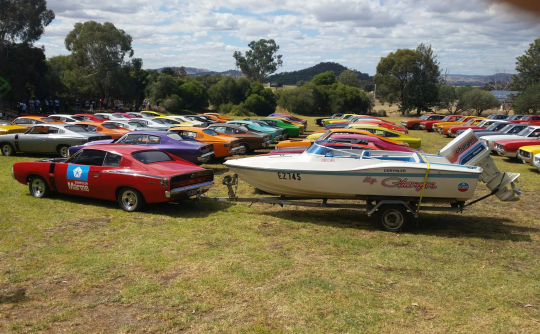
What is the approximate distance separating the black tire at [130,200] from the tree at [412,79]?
52.5 metres

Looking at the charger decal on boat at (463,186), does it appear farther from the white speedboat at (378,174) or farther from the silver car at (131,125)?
the silver car at (131,125)

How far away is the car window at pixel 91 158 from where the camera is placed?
975 cm

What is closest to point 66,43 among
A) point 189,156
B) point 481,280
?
point 189,156

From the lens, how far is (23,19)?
39.1 metres

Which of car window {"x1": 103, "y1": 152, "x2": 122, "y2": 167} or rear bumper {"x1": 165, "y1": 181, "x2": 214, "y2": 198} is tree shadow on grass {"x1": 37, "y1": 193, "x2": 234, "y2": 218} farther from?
car window {"x1": 103, "y1": 152, "x2": 122, "y2": 167}

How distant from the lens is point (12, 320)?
4824 millimetres

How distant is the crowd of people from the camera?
38.9 m

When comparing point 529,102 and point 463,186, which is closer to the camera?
point 463,186

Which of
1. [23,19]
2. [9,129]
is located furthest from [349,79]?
[9,129]

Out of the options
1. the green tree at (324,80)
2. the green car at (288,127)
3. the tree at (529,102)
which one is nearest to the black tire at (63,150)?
the green car at (288,127)

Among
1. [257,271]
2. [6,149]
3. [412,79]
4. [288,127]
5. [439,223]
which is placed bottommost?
[439,223]

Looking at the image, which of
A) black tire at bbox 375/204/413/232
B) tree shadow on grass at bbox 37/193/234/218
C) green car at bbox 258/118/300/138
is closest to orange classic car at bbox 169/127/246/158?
tree shadow on grass at bbox 37/193/234/218

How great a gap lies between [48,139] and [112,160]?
8.23 metres

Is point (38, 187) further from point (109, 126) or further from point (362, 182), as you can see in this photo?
point (109, 126)
